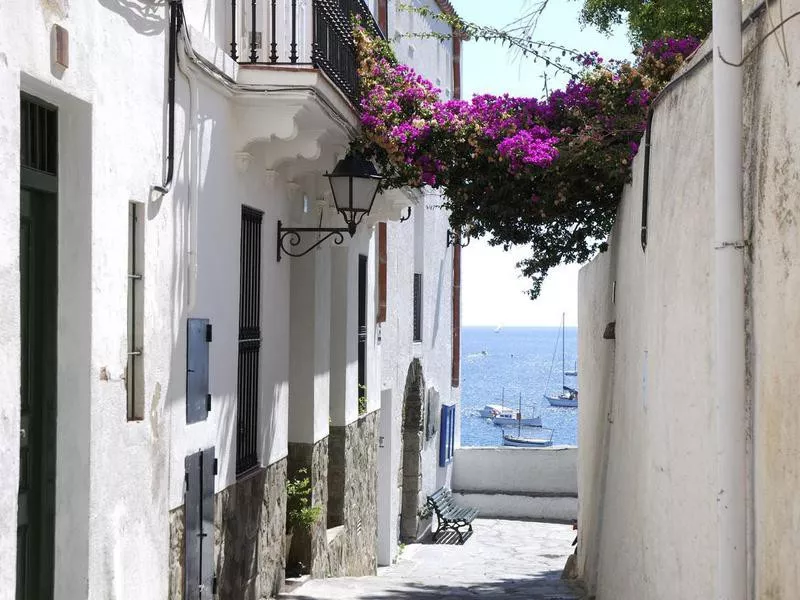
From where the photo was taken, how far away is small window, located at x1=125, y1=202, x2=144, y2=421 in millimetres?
6961

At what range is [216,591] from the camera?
8.45 metres

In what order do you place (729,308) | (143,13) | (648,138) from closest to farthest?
(729,308) < (143,13) < (648,138)

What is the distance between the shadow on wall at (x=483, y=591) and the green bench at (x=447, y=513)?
8661mm

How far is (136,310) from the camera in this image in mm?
7039

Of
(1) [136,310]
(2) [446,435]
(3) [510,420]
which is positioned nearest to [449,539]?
(2) [446,435]

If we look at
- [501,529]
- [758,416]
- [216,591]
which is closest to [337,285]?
[216,591]

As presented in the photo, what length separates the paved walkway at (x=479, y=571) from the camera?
1129cm

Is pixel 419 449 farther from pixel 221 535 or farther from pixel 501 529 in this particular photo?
pixel 221 535

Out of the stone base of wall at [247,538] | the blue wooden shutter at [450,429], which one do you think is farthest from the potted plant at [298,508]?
the blue wooden shutter at [450,429]

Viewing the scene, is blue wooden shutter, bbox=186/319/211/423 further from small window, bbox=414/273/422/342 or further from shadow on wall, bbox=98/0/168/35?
small window, bbox=414/273/422/342

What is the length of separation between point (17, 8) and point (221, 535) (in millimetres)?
4592

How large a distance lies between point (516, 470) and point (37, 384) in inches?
784

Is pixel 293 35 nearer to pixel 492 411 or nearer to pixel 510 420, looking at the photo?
pixel 510 420

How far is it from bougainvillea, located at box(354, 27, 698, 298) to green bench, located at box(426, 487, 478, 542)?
38.5 ft
